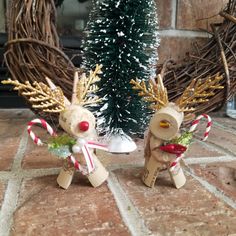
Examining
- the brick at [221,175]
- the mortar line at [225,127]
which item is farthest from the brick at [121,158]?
the mortar line at [225,127]

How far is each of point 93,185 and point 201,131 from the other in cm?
43

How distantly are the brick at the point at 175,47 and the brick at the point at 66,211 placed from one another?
612 mm

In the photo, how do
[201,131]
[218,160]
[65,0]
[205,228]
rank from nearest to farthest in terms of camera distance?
[205,228] → [218,160] → [201,131] → [65,0]

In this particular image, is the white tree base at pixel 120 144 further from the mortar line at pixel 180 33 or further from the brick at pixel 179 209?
the mortar line at pixel 180 33

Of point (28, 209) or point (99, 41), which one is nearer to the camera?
point (28, 209)

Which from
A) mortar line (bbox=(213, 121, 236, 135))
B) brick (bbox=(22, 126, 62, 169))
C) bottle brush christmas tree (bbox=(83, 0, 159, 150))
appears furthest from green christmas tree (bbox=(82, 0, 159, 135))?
mortar line (bbox=(213, 121, 236, 135))

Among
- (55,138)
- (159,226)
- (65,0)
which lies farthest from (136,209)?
(65,0)

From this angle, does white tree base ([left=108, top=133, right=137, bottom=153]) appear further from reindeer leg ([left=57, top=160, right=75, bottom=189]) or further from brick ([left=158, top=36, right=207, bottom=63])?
brick ([left=158, top=36, right=207, bottom=63])

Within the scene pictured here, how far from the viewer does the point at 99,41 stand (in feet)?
Result: 1.94

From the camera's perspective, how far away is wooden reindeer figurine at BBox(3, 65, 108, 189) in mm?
415

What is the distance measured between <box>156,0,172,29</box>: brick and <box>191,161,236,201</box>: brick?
0.54 metres

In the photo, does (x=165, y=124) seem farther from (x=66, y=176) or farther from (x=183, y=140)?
(x=66, y=176)

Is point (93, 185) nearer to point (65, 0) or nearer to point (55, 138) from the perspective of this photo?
point (55, 138)

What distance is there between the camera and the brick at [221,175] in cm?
45
